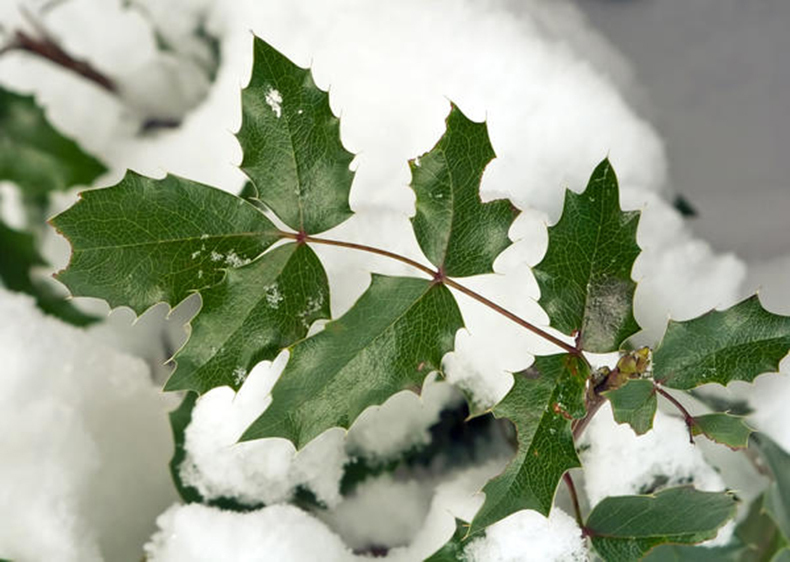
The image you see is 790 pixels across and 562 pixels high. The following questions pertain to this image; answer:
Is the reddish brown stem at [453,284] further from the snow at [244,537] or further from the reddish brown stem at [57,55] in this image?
the reddish brown stem at [57,55]

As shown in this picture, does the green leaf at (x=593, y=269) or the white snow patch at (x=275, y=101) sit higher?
the white snow patch at (x=275, y=101)

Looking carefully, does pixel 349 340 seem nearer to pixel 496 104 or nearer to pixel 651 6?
pixel 496 104

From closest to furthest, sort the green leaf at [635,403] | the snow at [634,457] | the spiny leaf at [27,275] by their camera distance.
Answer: the green leaf at [635,403]
the snow at [634,457]
the spiny leaf at [27,275]

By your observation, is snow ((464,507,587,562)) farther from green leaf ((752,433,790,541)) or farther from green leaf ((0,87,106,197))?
green leaf ((0,87,106,197))

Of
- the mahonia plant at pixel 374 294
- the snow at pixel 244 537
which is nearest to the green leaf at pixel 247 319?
the mahonia plant at pixel 374 294

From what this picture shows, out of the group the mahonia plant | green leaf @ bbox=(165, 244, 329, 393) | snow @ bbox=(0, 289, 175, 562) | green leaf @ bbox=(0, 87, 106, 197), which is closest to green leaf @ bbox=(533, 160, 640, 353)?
the mahonia plant

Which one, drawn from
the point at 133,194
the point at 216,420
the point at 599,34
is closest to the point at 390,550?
the point at 216,420

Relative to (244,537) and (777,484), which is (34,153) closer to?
(244,537)

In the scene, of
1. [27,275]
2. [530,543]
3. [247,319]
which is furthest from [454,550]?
[27,275]
